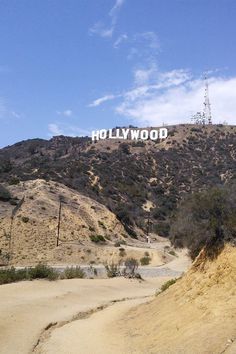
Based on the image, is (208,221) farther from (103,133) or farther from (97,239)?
(103,133)

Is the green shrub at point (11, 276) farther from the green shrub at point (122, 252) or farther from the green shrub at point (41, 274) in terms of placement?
the green shrub at point (122, 252)

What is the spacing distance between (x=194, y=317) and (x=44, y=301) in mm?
10359

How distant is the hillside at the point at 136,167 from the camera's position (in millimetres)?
83412

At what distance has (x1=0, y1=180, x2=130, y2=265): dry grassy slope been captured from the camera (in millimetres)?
54062

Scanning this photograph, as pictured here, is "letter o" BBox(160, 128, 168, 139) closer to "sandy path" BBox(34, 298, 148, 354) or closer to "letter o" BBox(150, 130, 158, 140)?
"letter o" BBox(150, 130, 158, 140)

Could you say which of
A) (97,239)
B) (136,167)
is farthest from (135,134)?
(97,239)

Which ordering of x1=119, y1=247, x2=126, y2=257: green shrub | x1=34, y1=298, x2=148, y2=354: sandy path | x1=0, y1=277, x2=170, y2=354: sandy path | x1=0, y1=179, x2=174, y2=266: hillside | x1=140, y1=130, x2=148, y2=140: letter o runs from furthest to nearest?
x1=140, y1=130, x2=148, y2=140: letter o → x1=119, y1=247, x2=126, y2=257: green shrub → x1=0, y1=179, x2=174, y2=266: hillside → x1=0, y1=277, x2=170, y2=354: sandy path → x1=34, y1=298, x2=148, y2=354: sandy path

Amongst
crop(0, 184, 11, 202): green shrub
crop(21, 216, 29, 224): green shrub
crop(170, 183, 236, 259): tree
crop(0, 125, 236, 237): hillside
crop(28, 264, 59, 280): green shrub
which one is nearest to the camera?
crop(170, 183, 236, 259): tree

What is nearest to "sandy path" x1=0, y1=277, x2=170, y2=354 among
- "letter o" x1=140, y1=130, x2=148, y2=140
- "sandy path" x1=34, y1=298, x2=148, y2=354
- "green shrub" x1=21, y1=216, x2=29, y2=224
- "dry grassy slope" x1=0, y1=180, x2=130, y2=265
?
"sandy path" x1=34, y1=298, x2=148, y2=354

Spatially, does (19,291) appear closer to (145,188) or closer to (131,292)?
(131,292)

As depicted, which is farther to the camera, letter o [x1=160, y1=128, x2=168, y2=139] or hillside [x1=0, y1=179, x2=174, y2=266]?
letter o [x1=160, y1=128, x2=168, y2=139]

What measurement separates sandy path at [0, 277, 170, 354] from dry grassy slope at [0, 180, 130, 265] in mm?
21223

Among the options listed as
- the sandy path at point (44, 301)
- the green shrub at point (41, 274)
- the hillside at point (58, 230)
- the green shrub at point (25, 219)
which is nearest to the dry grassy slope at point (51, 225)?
the hillside at point (58, 230)

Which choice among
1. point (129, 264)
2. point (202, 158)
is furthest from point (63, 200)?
point (202, 158)
